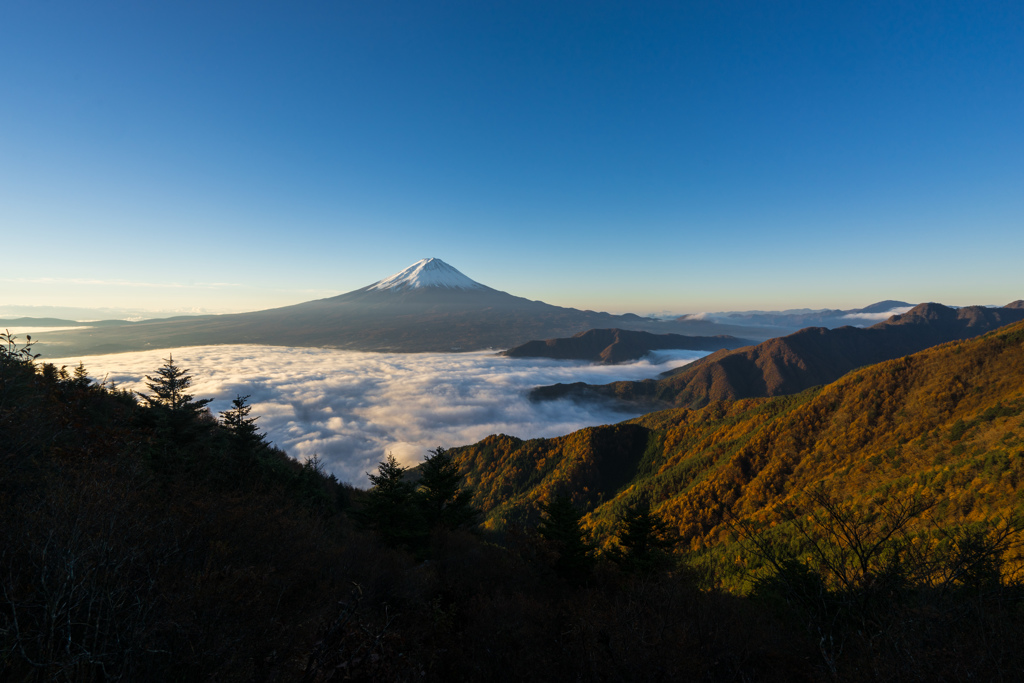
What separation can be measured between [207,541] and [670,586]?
2040cm

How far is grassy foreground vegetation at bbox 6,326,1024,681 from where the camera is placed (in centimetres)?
827

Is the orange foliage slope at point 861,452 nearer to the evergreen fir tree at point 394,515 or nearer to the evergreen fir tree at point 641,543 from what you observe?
the evergreen fir tree at point 641,543

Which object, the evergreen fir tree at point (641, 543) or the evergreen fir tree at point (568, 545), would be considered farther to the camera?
the evergreen fir tree at point (641, 543)

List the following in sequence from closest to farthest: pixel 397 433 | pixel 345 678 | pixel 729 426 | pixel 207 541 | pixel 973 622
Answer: pixel 345 678, pixel 973 622, pixel 207 541, pixel 729 426, pixel 397 433

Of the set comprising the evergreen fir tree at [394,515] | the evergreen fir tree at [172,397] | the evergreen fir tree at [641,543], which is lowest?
the evergreen fir tree at [641,543]

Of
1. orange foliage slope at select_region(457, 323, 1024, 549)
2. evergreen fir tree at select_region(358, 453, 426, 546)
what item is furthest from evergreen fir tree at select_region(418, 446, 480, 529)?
orange foliage slope at select_region(457, 323, 1024, 549)

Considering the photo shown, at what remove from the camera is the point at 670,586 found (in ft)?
59.2

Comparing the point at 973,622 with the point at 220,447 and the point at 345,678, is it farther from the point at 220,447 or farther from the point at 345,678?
the point at 220,447

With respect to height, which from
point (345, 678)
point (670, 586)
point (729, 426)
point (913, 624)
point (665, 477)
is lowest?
point (665, 477)

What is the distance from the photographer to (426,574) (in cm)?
1739

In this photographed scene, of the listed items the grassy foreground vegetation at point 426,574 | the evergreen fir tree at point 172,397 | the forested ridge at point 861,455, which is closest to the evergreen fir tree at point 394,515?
the grassy foreground vegetation at point 426,574

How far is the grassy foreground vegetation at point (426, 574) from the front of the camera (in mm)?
8266

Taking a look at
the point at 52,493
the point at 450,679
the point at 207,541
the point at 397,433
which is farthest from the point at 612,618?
the point at 397,433

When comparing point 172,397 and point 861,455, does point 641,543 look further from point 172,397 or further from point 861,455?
point 861,455
